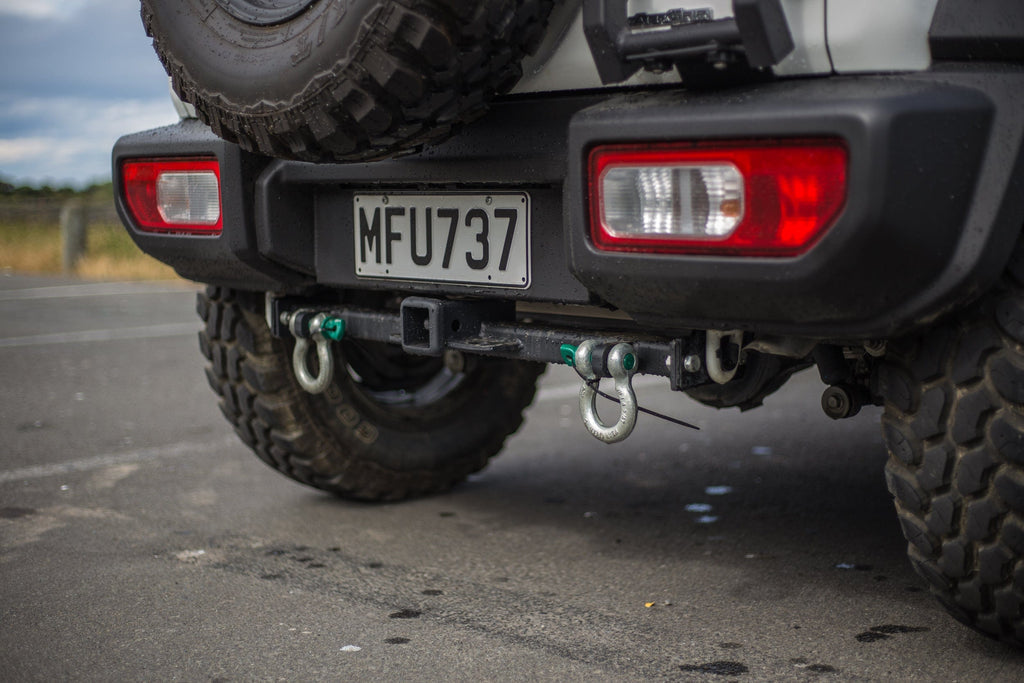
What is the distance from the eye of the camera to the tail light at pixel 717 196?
5.81 ft

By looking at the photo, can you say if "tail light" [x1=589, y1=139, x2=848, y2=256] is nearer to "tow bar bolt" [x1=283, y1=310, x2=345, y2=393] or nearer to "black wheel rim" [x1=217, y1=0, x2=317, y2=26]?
"black wheel rim" [x1=217, y1=0, x2=317, y2=26]

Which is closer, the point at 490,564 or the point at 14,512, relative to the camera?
the point at 490,564

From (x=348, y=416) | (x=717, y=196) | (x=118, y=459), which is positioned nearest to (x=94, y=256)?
(x=118, y=459)

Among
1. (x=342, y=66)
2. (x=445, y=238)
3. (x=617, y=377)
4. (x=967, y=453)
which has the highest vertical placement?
(x=342, y=66)

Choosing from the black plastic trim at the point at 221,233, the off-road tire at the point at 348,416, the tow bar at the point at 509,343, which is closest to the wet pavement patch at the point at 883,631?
the tow bar at the point at 509,343

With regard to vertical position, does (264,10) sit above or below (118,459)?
above

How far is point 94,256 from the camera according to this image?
1260 centimetres

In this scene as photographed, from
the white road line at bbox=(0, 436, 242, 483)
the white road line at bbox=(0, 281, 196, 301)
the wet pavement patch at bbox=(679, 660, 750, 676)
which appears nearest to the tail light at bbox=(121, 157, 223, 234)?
the white road line at bbox=(0, 436, 242, 483)

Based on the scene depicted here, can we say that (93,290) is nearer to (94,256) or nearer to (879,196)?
(94,256)

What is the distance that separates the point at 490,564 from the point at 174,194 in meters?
1.19

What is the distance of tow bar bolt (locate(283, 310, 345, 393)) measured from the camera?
110 inches

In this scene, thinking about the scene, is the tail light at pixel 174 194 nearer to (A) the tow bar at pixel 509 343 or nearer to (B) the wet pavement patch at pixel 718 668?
(A) the tow bar at pixel 509 343

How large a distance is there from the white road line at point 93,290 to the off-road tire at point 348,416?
6.72 metres

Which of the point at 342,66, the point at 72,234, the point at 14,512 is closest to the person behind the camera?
the point at 342,66
